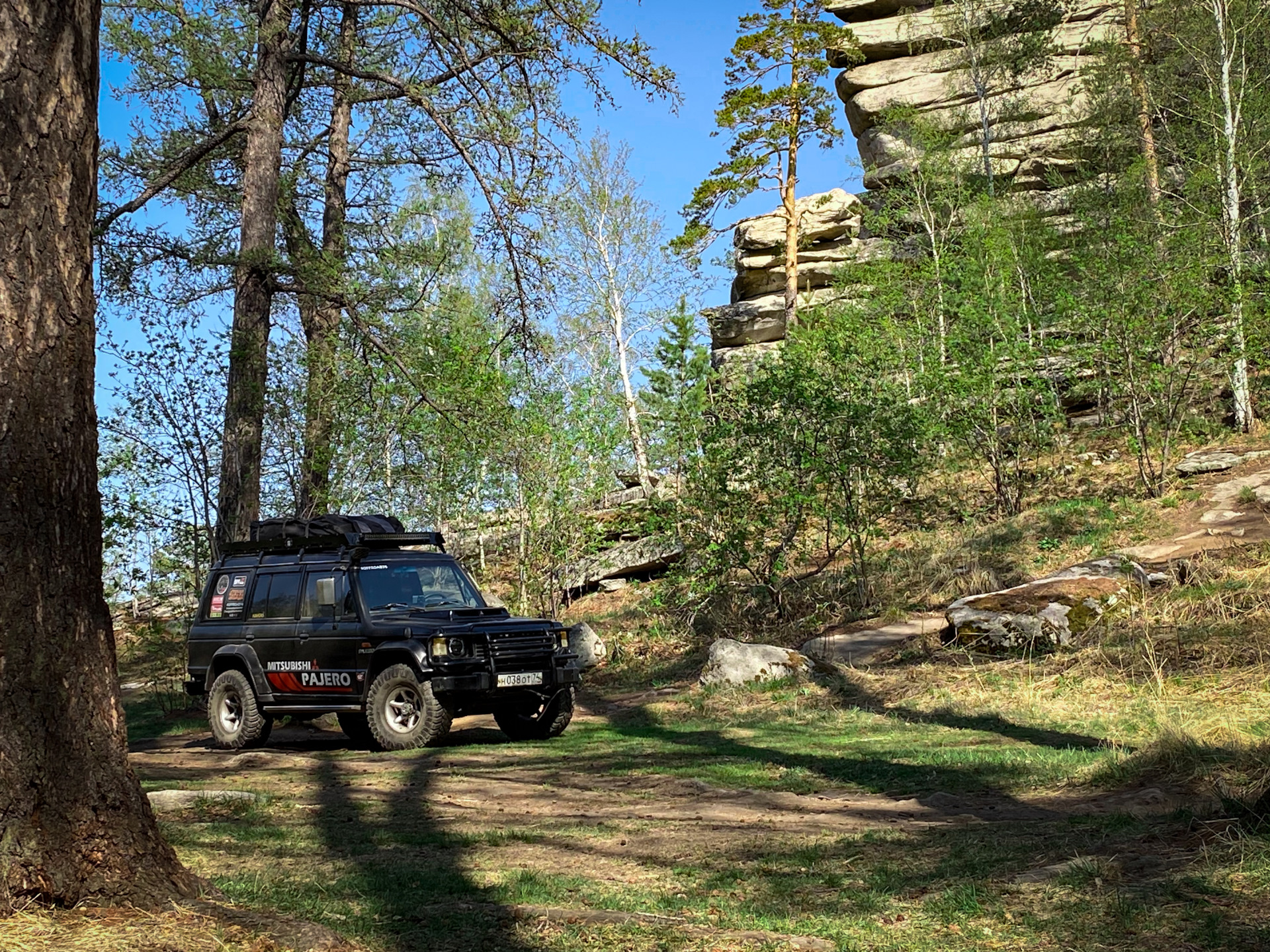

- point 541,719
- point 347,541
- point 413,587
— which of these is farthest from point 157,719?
point 541,719

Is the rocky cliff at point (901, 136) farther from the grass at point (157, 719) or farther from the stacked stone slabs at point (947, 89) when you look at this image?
the grass at point (157, 719)

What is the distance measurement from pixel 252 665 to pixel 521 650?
11.7 ft

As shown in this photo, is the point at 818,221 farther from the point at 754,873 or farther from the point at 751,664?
the point at 754,873

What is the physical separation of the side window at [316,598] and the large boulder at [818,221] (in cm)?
2996

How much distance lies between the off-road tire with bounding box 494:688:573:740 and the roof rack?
2.27 meters

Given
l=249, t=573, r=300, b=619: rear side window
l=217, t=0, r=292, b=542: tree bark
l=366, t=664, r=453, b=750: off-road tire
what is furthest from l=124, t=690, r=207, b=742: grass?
l=366, t=664, r=453, b=750: off-road tire

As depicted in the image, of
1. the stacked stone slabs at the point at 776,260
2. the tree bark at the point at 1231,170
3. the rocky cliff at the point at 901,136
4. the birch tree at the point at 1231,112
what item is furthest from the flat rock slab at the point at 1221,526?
the stacked stone slabs at the point at 776,260

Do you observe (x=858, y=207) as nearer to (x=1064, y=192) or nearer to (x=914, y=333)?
(x=1064, y=192)

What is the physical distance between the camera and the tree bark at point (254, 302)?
1697 cm

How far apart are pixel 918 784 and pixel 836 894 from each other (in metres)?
3.17

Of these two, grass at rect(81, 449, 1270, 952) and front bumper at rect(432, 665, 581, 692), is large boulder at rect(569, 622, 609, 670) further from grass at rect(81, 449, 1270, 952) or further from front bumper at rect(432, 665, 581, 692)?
front bumper at rect(432, 665, 581, 692)

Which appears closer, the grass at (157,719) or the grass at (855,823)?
the grass at (855,823)

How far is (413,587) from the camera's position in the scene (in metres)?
12.9

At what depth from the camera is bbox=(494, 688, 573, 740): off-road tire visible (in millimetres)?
12852
